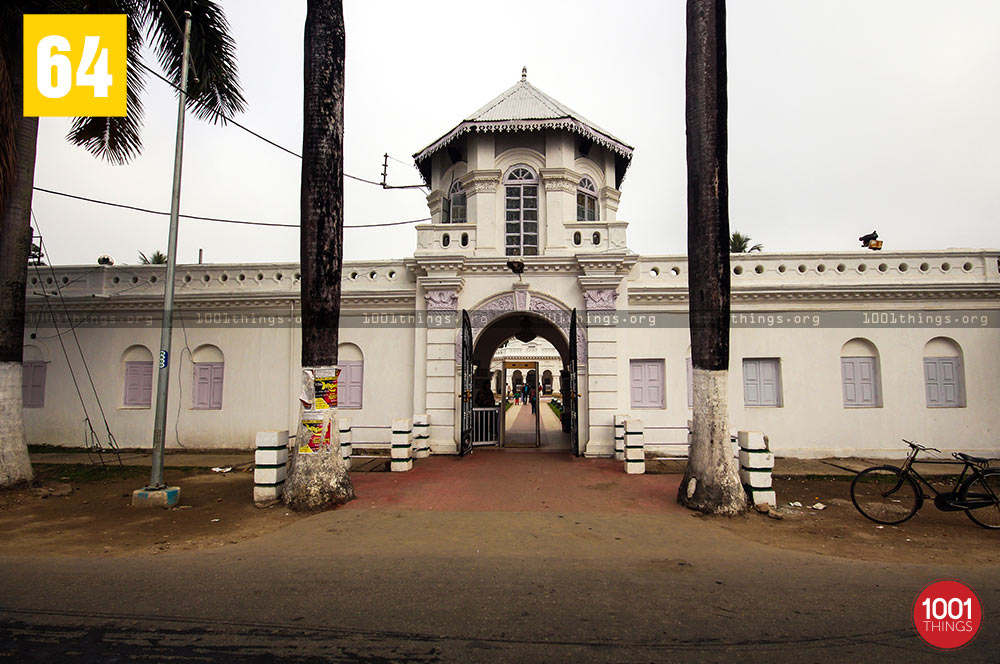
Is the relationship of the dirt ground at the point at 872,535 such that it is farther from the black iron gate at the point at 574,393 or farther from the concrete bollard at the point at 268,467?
the concrete bollard at the point at 268,467

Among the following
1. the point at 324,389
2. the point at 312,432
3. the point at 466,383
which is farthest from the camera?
the point at 466,383

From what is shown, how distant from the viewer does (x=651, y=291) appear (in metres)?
12.5

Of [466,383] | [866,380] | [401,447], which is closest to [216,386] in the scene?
[401,447]

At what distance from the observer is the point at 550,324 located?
43.0 feet

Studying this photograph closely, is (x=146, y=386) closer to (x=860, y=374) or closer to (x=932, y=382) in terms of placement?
(x=860, y=374)

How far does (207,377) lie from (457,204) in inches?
329

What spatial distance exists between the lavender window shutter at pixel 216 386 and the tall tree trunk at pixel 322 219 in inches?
289

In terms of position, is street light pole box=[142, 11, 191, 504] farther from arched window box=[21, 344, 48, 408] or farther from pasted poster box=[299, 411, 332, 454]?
arched window box=[21, 344, 48, 408]

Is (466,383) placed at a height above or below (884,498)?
above

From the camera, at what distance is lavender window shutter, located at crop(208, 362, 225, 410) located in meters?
13.5

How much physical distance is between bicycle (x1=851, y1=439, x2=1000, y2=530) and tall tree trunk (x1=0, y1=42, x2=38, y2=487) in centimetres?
1369

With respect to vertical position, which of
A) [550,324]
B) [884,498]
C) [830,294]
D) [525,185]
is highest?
[525,185]

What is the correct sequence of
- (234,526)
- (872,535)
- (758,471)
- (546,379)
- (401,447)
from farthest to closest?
(546,379)
(401,447)
(758,471)
(234,526)
(872,535)

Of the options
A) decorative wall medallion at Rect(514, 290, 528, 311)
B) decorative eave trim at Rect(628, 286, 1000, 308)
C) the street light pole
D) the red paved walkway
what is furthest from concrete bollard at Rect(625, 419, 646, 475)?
the street light pole
